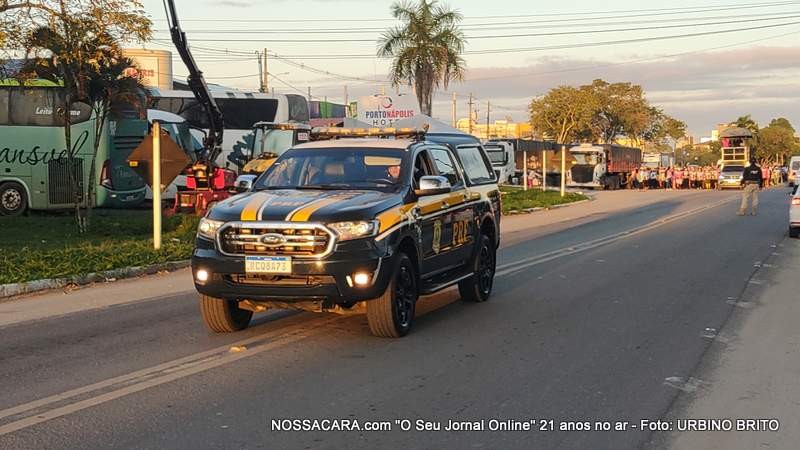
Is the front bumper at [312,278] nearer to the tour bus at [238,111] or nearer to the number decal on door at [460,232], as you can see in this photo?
the number decal on door at [460,232]

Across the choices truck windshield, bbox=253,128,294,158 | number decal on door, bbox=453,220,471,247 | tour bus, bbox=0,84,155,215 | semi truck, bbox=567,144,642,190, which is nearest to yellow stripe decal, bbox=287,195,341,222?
number decal on door, bbox=453,220,471,247

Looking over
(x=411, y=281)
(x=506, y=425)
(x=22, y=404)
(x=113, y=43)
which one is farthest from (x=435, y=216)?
(x=113, y=43)

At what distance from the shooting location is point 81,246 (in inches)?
603

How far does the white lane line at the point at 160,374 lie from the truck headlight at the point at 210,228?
1.01 m

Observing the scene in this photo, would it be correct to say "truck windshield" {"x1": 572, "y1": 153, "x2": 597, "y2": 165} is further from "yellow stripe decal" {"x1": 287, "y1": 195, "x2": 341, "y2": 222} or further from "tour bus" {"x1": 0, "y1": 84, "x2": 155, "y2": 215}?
"yellow stripe decal" {"x1": 287, "y1": 195, "x2": 341, "y2": 222}

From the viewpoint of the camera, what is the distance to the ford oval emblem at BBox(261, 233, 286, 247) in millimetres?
7707

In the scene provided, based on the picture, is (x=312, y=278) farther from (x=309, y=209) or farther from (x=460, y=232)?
(x=460, y=232)


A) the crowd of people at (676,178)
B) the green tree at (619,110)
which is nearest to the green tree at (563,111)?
the green tree at (619,110)

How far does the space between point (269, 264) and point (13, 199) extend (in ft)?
60.2

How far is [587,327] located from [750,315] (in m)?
2.18

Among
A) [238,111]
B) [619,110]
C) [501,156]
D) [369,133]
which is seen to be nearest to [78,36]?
[369,133]

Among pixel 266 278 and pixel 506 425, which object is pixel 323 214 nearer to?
pixel 266 278

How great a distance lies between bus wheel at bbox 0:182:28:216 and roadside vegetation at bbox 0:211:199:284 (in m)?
2.23

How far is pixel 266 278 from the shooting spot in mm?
7816
